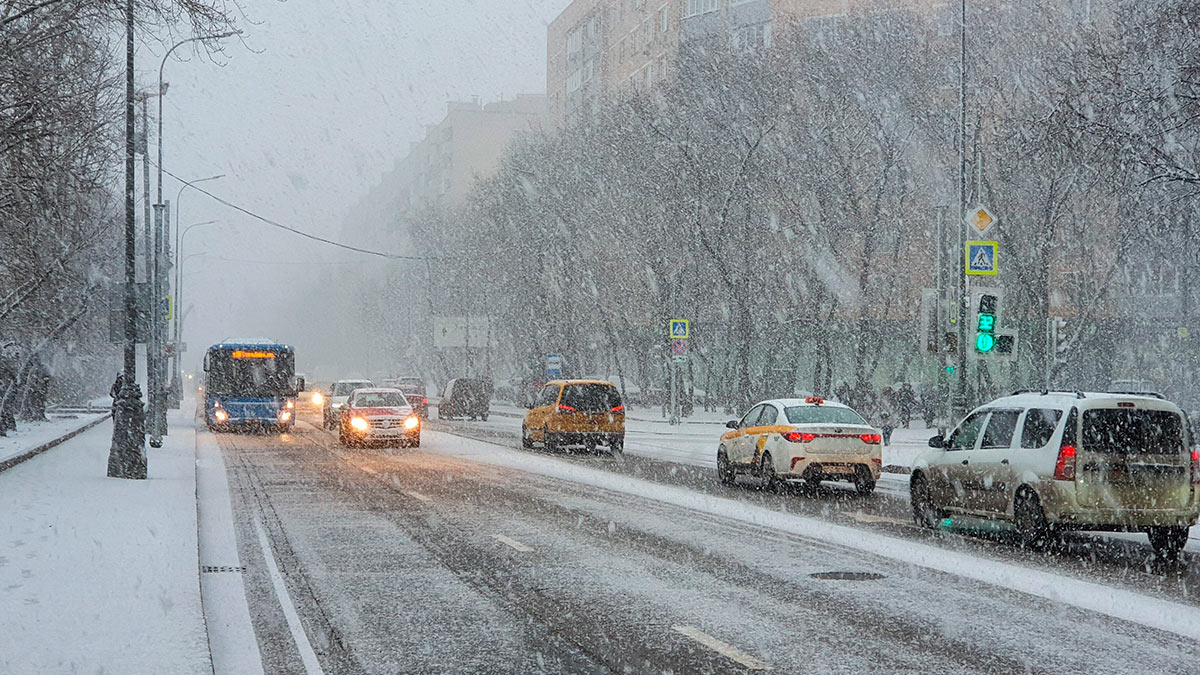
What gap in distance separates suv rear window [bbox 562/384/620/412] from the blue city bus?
14742 mm

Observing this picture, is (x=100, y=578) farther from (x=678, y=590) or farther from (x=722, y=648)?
(x=722, y=648)

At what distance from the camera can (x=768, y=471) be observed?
20.8 m

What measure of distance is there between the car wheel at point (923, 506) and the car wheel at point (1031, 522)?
1.60 m

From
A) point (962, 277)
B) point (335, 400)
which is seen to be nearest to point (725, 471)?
point (962, 277)

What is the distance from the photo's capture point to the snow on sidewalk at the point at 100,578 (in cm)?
752

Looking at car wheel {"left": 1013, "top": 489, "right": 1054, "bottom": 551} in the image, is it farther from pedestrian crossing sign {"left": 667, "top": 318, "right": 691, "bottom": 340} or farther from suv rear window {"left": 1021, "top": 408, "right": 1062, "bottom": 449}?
pedestrian crossing sign {"left": 667, "top": 318, "right": 691, "bottom": 340}

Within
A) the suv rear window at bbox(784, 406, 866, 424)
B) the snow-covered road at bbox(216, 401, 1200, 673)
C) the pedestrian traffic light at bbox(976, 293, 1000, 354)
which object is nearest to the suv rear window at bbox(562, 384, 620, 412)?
the pedestrian traffic light at bbox(976, 293, 1000, 354)

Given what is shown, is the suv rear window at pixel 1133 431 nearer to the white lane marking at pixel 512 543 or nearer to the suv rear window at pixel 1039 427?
the suv rear window at pixel 1039 427

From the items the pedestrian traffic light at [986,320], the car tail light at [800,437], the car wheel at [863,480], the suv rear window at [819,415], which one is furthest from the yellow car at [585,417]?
the car tail light at [800,437]

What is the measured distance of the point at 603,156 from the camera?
190 feet

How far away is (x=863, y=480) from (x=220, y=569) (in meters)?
11.4

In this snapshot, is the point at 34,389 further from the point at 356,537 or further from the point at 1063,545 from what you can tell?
the point at 1063,545

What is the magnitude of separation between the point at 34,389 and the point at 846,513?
3415 centimetres

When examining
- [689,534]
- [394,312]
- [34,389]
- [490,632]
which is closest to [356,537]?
[689,534]
